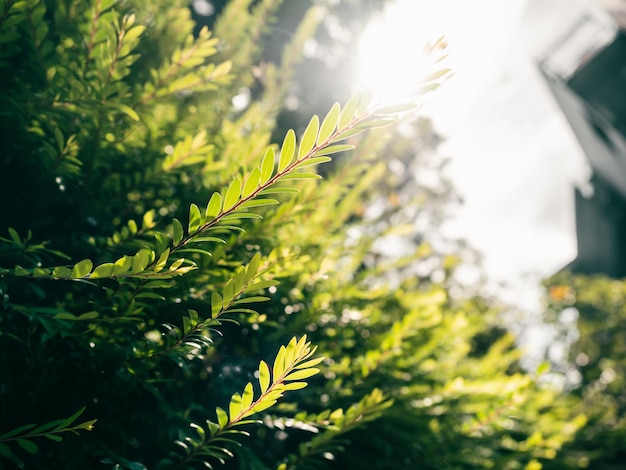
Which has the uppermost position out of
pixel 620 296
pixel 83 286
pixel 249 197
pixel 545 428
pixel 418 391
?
pixel 249 197

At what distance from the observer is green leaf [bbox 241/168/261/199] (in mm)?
753

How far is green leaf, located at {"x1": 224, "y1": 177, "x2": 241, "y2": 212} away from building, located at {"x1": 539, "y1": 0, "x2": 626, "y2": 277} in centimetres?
1331

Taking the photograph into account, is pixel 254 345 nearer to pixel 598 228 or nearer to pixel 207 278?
pixel 207 278

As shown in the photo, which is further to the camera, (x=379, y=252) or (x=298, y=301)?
(x=379, y=252)

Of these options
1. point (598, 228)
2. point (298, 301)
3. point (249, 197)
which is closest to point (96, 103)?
point (249, 197)

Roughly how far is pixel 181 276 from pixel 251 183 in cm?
55

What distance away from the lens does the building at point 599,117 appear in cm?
1080

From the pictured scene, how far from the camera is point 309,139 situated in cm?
73

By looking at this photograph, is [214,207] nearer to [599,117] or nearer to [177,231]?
[177,231]

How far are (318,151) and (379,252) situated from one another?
5.44m

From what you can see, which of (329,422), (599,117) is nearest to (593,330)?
(599,117)

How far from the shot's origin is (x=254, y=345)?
5.60ft

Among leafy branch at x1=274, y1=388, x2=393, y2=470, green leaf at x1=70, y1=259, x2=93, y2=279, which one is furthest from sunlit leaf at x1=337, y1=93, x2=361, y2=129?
leafy branch at x1=274, y1=388, x2=393, y2=470

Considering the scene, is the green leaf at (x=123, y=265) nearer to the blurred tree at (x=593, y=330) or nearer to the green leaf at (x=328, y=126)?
the green leaf at (x=328, y=126)
